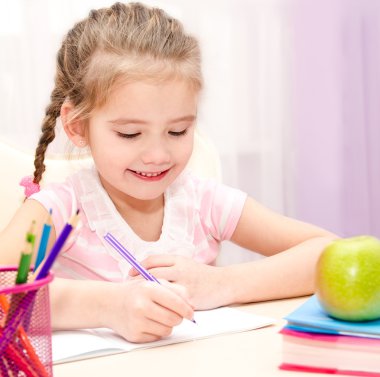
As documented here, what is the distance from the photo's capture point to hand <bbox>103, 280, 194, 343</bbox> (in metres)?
0.83

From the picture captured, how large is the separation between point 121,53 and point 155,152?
0.19 m

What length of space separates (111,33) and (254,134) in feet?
4.36

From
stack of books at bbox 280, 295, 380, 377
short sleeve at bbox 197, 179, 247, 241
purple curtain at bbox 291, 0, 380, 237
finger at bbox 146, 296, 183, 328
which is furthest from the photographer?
purple curtain at bbox 291, 0, 380, 237

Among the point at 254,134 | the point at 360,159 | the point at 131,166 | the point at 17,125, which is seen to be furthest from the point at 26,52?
the point at 360,159

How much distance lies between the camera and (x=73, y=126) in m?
1.24

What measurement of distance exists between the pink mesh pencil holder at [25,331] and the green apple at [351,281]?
30 centimetres

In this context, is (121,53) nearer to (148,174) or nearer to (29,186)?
(148,174)

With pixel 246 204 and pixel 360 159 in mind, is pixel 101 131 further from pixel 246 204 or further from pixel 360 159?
pixel 360 159

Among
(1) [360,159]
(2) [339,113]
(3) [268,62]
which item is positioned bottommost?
(1) [360,159]

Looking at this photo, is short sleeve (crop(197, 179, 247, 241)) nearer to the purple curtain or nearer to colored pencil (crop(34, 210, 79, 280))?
colored pencil (crop(34, 210, 79, 280))

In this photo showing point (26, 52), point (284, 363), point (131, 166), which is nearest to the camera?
point (284, 363)

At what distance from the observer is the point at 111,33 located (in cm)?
119

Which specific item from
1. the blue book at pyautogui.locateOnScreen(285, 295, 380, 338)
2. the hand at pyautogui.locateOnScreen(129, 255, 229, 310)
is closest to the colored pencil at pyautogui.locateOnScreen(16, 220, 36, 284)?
the blue book at pyautogui.locateOnScreen(285, 295, 380, 338)

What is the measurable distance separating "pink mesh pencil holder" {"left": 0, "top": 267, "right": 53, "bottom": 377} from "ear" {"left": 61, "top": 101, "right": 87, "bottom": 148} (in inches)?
24.7
